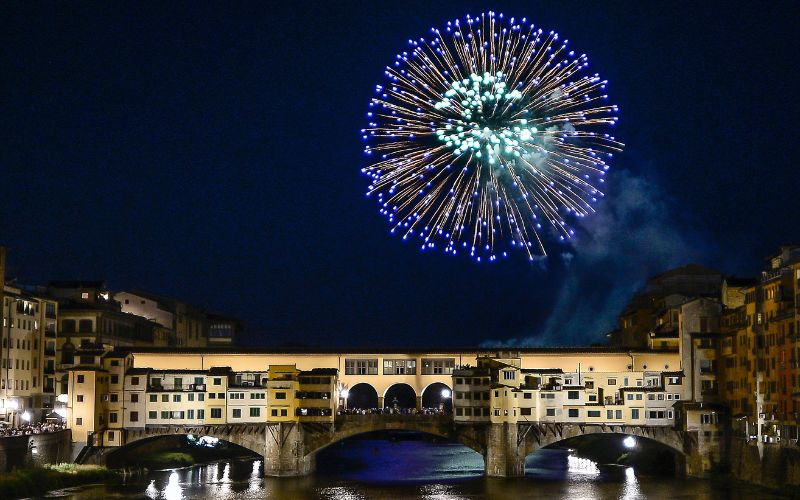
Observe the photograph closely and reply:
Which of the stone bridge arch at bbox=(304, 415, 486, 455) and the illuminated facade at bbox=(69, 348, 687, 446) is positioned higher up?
the illuminated facade at bbox=(69, 348, 687, 446)

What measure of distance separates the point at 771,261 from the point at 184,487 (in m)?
41.0

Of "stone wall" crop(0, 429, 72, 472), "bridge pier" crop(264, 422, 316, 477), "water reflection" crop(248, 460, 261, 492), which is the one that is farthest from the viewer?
"bridge pier" crop(264, 422, 316, 477)

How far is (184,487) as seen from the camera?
74.2m

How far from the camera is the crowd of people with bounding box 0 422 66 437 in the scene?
69.4m

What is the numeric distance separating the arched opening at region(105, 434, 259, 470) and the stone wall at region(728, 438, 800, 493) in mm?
37238

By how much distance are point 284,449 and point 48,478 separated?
16877 mm

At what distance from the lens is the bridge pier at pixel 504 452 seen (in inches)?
3034

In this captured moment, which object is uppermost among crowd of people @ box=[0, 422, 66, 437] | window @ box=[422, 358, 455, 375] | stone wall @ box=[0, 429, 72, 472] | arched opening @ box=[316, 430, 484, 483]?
window @ box=[422, 358, 455, 375]

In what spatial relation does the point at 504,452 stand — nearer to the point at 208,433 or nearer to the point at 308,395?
the point at 308,395

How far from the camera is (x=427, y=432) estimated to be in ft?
259

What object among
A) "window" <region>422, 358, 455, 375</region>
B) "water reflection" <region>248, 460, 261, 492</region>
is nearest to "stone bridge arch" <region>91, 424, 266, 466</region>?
"water reflection" <region>248, 460, 261, 492</region>

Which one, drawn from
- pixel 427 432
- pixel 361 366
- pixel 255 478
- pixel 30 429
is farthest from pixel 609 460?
pixel 30 429

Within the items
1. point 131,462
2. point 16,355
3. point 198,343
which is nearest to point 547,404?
point 131,462

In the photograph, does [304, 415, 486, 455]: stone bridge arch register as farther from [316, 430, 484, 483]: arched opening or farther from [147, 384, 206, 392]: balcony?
[147, 384, 206, 392]: balcony
